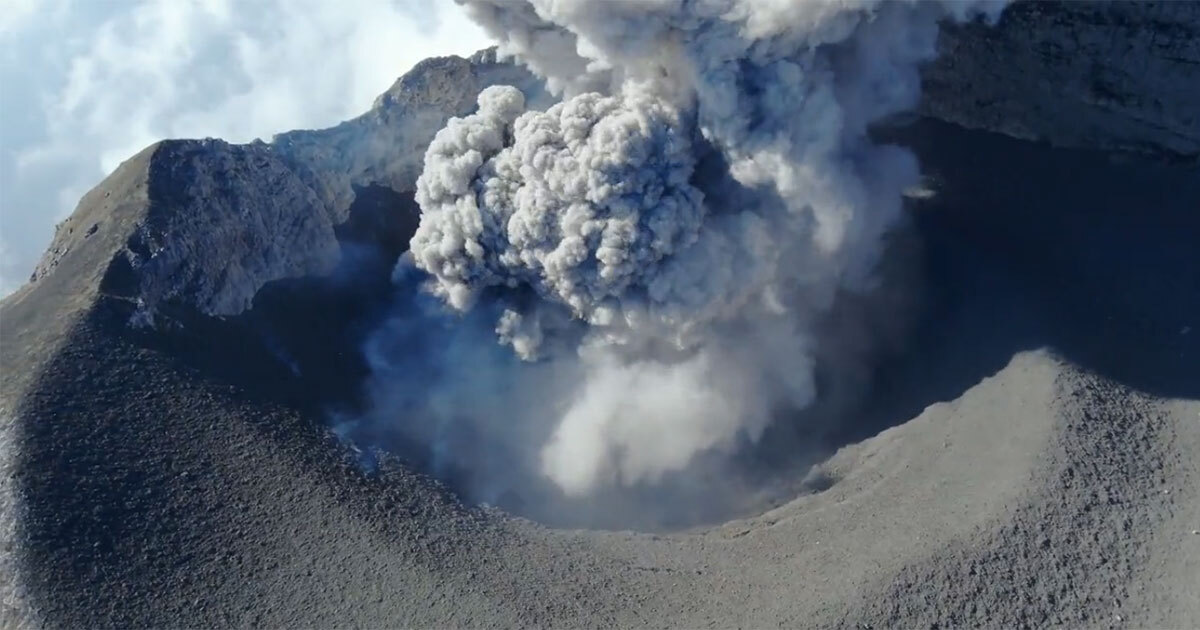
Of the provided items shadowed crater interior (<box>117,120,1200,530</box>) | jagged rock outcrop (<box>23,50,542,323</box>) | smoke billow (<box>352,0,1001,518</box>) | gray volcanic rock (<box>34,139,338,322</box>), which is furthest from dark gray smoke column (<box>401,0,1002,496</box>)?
jagged rock outcrop (<box>23,50,542,323</box>)

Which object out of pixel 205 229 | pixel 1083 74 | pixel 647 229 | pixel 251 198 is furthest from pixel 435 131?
pixel 1083 74

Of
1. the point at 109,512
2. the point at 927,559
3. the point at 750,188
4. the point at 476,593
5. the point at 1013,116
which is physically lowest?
the point at 109,512

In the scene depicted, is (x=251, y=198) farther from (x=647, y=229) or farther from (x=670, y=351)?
(x=670, y=351)

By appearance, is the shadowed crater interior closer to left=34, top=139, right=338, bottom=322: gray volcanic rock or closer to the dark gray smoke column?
left=34, top=139, right=338, bottom=322: gray volcanic rock

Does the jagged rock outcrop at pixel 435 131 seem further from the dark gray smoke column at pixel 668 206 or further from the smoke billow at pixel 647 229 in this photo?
the smoke billow at pixel 647 229

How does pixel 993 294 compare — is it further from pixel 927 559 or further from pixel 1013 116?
pixel 927 559

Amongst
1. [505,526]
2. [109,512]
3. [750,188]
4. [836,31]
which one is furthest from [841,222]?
[109,512]
